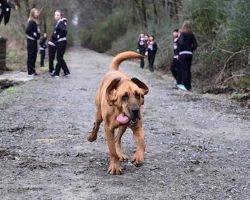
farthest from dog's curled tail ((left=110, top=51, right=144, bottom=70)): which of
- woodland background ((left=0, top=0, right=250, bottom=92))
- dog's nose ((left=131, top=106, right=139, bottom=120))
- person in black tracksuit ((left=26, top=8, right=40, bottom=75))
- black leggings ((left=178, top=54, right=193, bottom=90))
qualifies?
person in black tracksuit ((left=26, top=8, right=40, bottom=75))

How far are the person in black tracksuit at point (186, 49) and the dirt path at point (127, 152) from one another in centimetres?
403

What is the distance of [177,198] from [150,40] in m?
25.7

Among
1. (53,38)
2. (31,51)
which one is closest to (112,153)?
(31,51)

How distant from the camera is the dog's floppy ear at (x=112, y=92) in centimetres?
630

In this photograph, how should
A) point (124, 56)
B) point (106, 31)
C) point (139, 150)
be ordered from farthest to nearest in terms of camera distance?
point (106, 31), point (124, 56), point (139, 150)

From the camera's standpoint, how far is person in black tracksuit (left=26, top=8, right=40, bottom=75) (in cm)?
1920

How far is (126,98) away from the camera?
616 centimetres

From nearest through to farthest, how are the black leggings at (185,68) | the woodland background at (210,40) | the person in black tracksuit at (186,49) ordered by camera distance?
the woodland background at (210,40) < the person in black tracksuit at (186,49) < the black leggings at (185,68)

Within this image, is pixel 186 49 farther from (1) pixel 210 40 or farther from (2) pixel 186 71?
(1) pixel 210 40

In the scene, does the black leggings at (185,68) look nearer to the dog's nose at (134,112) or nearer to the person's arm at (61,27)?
the person's arm at (61,27)

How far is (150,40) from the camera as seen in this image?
31016mm

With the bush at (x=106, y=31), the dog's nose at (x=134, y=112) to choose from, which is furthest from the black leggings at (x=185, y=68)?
the bush at (x=106, y=31)

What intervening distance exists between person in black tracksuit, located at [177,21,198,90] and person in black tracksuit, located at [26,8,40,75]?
497 centimetres

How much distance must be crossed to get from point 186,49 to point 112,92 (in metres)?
11.6
